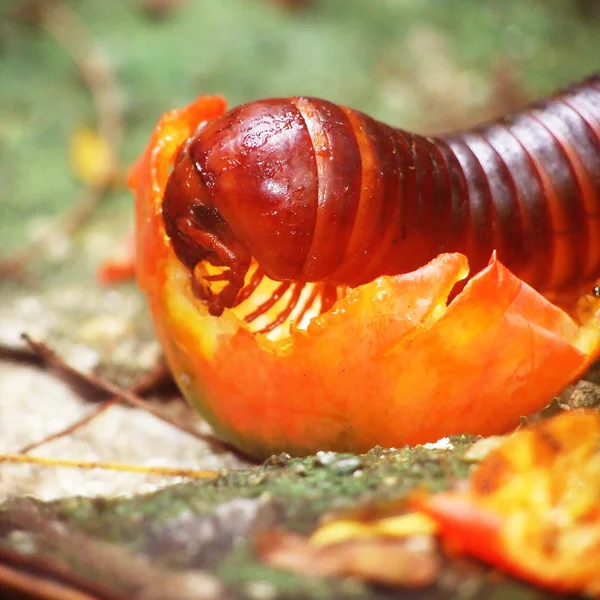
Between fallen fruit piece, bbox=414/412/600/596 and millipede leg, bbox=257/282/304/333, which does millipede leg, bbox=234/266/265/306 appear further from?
fallen fruit piece, bbox=414/412/600/596

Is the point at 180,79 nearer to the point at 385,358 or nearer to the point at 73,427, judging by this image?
the point at 73,427

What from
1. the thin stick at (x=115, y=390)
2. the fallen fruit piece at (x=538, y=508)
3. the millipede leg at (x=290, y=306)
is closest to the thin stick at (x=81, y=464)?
the thin stick at (x=115, y=390)

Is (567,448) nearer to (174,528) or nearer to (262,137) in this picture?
(174,528)

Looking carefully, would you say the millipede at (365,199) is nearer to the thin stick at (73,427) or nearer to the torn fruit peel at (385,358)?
the torn fruit peel at (385,358)

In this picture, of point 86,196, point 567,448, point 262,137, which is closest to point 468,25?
point 86,196

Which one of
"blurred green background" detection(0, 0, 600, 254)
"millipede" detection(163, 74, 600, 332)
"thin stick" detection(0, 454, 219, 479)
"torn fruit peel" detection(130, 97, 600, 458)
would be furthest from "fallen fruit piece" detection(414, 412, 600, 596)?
"blurred green background" detection(0, 0, 600, 254)
